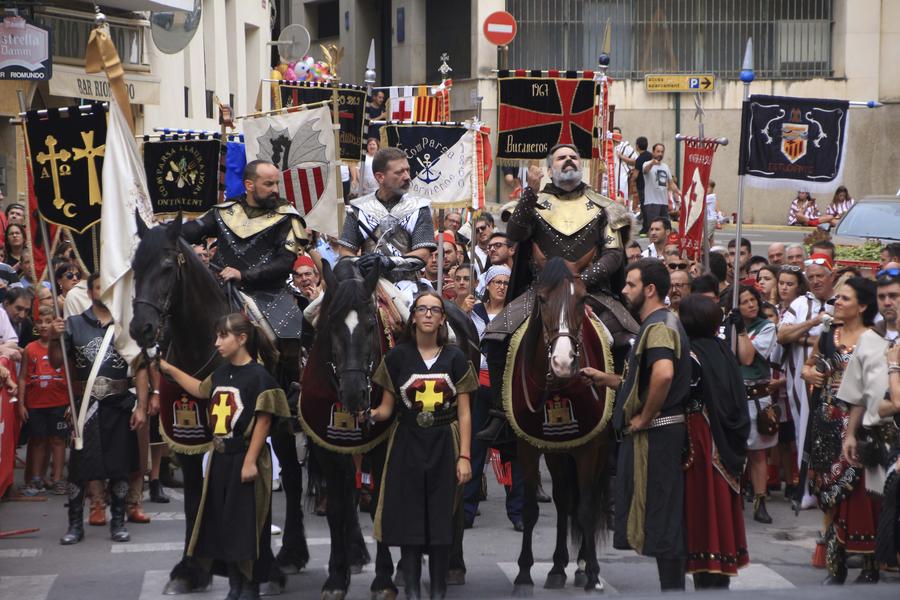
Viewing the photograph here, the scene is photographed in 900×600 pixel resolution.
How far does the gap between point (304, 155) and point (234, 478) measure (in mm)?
4386

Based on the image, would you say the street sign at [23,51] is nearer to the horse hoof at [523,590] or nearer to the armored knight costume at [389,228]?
the armored knight costume at [389,228]

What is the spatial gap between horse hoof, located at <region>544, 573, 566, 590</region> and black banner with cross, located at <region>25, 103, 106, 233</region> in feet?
14.2

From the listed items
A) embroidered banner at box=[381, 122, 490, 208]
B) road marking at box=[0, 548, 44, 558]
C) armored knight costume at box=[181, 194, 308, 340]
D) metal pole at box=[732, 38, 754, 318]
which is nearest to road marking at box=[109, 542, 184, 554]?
road marking at box=[0, 548, 44, 558]

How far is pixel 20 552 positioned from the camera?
411 inches

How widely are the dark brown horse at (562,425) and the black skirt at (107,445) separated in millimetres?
3326

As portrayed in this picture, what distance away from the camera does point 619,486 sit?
801 cm

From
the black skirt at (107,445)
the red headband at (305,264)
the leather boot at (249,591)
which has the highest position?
the red headband at (305,264)

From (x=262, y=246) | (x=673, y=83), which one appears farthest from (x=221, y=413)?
(x=673, y=83)

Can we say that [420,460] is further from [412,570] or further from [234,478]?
[234,478]

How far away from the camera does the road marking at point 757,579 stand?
9305mm

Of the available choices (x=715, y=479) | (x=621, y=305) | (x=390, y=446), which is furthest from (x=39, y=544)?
(x=715, y=479)

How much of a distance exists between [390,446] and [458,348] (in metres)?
0.72

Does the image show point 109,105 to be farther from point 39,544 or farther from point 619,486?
point 619,486

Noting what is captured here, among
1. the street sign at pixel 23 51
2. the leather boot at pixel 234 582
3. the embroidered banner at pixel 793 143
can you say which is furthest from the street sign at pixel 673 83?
the leather boot at pixel 234 582
